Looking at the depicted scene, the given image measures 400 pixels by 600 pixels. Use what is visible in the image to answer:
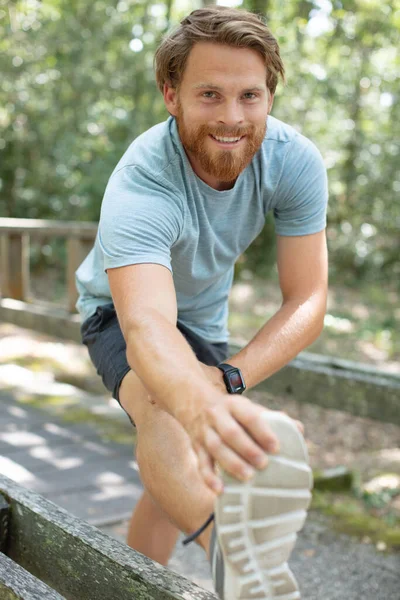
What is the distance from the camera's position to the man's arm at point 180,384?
126 centimetres

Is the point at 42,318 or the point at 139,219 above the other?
the point at 139,219

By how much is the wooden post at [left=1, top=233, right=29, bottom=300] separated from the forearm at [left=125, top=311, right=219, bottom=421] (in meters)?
4.74

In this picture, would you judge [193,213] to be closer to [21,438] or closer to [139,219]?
[139,219]

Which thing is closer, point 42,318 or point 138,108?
point 42,318

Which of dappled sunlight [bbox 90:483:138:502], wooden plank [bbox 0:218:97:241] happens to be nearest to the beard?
dappled sunlight [bbox 90:483:138:502]

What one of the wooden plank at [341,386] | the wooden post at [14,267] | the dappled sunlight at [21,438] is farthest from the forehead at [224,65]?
the wooden post at [14,267]

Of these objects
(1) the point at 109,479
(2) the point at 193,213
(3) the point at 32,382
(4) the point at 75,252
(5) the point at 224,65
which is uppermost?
(5) the point at 224,65

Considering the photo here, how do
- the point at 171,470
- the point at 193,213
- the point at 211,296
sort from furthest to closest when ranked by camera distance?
the point at 211,296 → the point at 193,213 → the point at 171,470

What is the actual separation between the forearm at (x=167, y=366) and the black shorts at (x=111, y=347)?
0.48 meters

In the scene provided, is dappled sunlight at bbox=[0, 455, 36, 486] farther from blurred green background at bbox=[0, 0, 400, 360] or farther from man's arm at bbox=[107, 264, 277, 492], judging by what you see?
blurred green background at bbox=[0, 0, 400, 360]

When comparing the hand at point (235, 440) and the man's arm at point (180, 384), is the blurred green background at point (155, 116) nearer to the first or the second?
the man's arm at point (180, 384)

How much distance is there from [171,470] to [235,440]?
1.52ft

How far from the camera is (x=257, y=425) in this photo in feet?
4.13

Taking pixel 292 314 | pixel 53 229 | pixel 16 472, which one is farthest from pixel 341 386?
pixel 53 229
